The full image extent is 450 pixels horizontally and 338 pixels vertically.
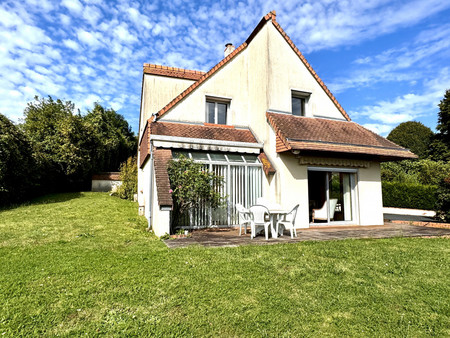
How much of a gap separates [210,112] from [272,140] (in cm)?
403

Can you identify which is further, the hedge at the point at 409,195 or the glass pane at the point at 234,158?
the hedge at the point at 409,195

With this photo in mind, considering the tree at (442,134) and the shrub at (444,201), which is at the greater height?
the tree at (442,134)

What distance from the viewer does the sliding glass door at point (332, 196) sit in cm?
1313

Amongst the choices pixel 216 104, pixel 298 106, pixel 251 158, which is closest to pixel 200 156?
pixel 251 158

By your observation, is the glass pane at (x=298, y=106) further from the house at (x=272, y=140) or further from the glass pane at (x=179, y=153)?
the glass pane at (x=179, y=153)

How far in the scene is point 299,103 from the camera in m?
15.1

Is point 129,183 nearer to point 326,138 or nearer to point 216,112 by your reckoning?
point 216,112

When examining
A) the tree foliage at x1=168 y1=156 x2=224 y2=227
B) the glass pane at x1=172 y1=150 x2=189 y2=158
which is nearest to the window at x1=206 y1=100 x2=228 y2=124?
the glass pane at x1=172 y1=150 x2=189 y2=158

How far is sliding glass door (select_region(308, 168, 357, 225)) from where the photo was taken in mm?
13133

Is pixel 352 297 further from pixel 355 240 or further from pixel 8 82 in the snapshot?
pixel 8 82

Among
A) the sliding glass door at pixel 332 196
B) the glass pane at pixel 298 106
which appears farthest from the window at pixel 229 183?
the glass pane at pixel 298 106

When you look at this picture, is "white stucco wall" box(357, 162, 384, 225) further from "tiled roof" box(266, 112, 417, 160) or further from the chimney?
the chimney

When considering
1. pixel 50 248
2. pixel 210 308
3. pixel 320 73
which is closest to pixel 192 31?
pixel 320 73

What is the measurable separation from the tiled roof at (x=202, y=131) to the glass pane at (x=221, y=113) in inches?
27.9
